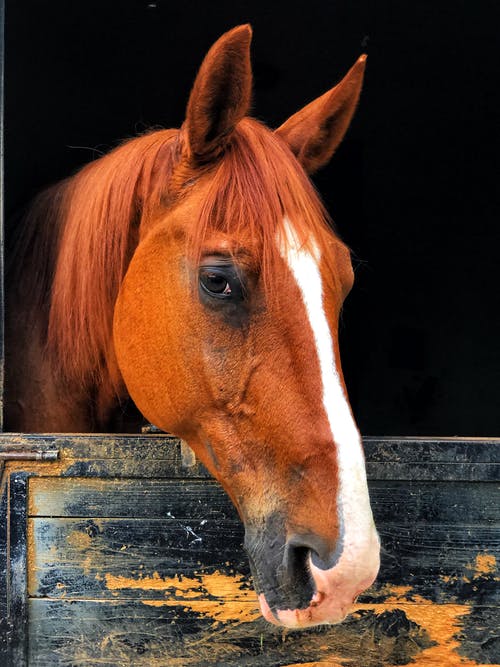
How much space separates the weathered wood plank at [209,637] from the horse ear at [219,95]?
3.79 feet

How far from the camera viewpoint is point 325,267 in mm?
→ 1459

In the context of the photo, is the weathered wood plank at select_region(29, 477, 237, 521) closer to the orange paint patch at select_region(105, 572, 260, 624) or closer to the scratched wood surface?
the scratched wood surface

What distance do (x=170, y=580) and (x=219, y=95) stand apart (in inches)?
47.3

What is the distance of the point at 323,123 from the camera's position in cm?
178

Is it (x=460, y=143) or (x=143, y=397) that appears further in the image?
(x=460, y=143)

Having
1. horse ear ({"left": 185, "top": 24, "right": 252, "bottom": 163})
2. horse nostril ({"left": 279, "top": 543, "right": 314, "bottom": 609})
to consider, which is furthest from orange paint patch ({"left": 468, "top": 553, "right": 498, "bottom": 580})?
horse ear ({"left": 185, "top": 24, "right": 252, "bottom": 163})

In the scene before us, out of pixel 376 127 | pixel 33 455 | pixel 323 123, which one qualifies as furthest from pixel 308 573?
pixel 376 127

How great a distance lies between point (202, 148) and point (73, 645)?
1294mm

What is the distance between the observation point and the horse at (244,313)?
128 centimetres

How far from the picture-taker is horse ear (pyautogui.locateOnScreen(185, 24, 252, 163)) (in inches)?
55.3

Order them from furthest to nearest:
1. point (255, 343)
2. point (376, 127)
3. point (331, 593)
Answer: point (376, 127) < point (255, 343) < point (331, 593)

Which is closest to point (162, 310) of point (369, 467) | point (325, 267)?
point (325, 267)

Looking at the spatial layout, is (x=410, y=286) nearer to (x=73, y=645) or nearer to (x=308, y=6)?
(x=308, y=6)

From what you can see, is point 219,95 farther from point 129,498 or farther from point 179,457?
point 129,498
